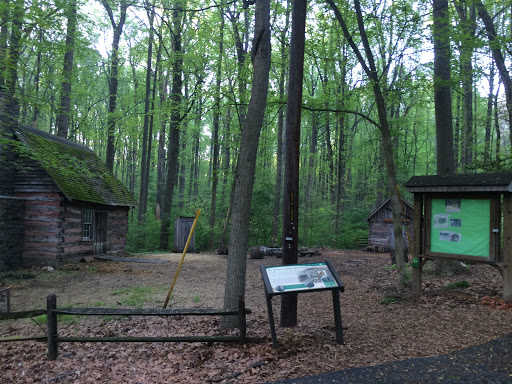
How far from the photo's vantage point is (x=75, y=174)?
1170 centimetres

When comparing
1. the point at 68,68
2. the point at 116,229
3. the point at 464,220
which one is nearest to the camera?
the point at 464,220

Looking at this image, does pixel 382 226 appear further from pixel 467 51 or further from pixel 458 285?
pixel 458 285

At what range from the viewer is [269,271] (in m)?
5.56

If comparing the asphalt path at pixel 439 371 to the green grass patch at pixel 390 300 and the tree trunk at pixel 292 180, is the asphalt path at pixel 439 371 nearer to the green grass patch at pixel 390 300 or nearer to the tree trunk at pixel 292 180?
the tree trunk at pixel 292 180

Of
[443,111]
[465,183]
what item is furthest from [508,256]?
[443,111]

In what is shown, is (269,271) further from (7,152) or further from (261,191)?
(261,191)

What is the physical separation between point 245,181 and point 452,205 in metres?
4.60

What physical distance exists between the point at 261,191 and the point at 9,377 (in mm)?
20235

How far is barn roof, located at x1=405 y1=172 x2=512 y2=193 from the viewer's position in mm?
6742

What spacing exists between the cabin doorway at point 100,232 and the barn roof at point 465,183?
1511cm

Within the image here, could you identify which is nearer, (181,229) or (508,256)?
(508,256)

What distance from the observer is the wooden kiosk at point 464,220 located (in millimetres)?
6953

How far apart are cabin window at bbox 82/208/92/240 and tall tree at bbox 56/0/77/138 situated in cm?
452

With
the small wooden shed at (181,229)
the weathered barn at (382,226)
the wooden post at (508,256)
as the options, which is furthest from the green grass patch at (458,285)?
the small wooden shed at (181,229)
